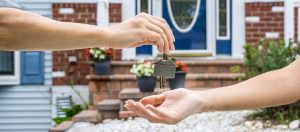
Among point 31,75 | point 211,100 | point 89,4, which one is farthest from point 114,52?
point 211,100

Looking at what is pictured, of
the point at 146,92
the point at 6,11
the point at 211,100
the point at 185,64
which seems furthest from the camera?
the point at 185,64

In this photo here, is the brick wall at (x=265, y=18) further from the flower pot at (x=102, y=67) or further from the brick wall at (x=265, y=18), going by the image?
the flower pot at (x=102, y=67)

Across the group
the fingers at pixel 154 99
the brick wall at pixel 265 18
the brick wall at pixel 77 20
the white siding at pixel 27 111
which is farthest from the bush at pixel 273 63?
the fingers at pixel 154 99

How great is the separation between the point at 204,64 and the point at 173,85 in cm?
102

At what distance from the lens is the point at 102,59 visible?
27.4ft

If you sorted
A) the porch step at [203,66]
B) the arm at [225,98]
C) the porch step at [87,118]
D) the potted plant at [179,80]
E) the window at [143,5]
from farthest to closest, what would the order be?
1. the window at [143,5]
2. the porch step at [203,66]
3. the potted plant at [179,80]
4. the porch step at [87,118]
5. the arm at [225,98]

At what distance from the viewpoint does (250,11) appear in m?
9.14

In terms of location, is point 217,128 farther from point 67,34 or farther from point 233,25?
point 67,34

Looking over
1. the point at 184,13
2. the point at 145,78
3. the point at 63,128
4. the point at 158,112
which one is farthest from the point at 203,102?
the point at 184,13

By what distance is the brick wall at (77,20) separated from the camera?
9094mm

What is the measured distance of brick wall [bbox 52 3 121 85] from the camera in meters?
9.09

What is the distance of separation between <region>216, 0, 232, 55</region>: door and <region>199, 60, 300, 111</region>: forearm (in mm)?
7358

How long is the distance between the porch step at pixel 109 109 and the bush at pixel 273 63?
1738 mm

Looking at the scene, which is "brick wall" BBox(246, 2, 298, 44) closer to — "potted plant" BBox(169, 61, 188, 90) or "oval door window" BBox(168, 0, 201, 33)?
"oval door window" BBox(168, 0, 201, 33)
